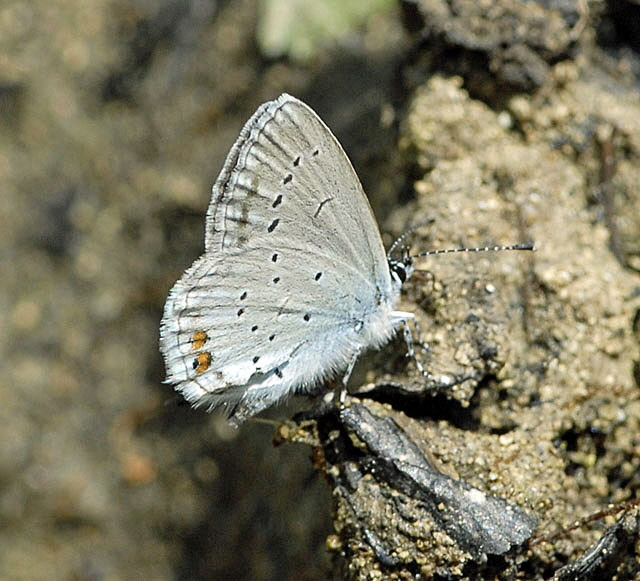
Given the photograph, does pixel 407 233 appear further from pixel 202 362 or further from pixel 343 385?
pixel 202 362

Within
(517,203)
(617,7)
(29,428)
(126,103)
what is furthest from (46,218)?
(617,7)

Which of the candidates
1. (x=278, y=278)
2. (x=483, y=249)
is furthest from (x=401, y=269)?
(x=278, y=278)

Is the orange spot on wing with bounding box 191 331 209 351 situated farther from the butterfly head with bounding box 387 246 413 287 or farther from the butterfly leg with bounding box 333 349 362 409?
the butterfly head with bounding box 387 246 413 287

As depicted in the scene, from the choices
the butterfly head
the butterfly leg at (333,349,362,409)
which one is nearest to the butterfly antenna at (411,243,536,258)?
the butterfly head

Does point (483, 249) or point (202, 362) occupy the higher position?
point (483, 249)

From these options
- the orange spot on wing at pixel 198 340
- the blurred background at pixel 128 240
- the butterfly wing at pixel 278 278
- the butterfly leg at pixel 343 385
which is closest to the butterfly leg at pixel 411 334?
the butterfly wing at pixel 278 278
